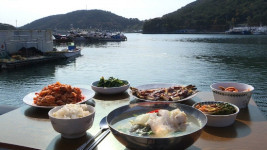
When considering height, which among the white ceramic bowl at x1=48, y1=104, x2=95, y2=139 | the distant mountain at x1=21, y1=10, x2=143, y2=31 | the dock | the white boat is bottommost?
the dock

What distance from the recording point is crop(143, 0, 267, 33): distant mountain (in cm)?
12350

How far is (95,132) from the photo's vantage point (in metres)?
2.18

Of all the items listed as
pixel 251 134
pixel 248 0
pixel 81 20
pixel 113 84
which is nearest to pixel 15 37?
pixel 113 84

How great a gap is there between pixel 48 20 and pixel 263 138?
184884 mm

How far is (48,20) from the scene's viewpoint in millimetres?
172250

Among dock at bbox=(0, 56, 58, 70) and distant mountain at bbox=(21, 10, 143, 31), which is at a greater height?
distant mountain at bbox=(21, 10, 143, 31)

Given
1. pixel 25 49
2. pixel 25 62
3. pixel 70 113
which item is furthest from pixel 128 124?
pixel 25 49

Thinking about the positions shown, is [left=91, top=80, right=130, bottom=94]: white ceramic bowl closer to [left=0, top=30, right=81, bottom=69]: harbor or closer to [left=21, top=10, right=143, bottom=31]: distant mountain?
[left=0, top=30, right=81, bottom=69]: harbor

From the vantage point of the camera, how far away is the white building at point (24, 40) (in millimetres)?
27297

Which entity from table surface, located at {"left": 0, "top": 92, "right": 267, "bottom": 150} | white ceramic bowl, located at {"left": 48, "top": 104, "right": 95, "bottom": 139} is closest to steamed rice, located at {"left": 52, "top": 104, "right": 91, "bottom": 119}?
white ceramic bowl, located at {"left": 48, "top": 104, "right": 95, "bottom": 139}

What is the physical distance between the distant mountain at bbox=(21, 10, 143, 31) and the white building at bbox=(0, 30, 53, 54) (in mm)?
128900

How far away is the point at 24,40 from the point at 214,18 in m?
125

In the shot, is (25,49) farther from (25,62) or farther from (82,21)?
(82,21)

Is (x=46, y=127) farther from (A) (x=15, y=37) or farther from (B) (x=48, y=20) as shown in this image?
(B) (x=48, y=20)
